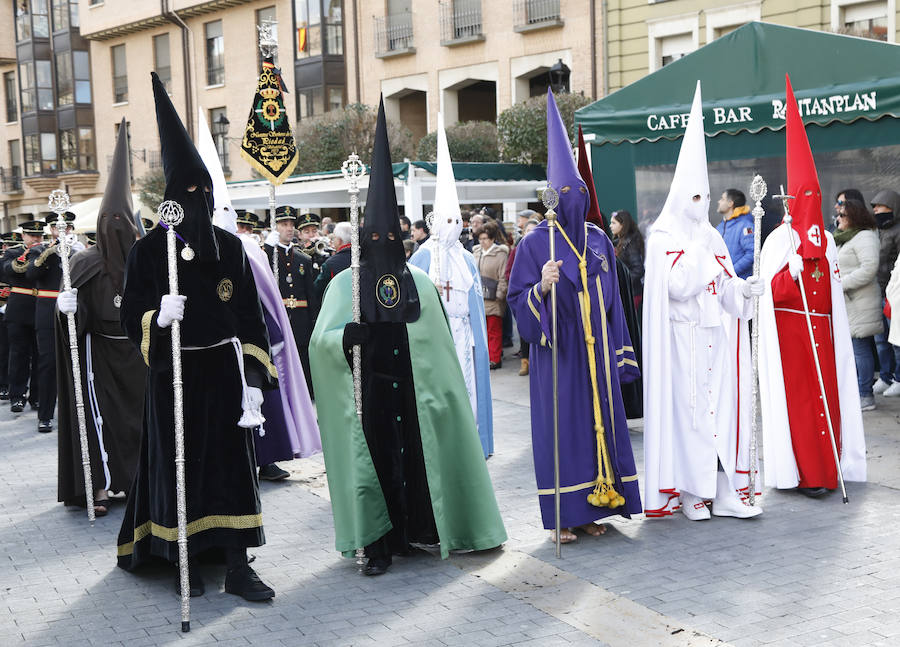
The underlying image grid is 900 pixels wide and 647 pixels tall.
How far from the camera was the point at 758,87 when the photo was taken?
10.6m

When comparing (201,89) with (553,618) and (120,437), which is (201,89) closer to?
(120,437)

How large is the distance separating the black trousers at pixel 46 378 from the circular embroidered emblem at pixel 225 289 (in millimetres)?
6233

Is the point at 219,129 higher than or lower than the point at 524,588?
higher

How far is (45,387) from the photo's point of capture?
10.6 m

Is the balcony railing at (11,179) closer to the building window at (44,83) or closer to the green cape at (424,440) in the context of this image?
the building window at (44,83)

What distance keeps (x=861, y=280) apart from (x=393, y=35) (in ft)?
74.5

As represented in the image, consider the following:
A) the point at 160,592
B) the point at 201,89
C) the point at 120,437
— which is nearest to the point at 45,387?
the point at 120,437

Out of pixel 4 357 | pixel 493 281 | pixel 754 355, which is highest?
pixel 493 281

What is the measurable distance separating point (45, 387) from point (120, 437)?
404 cm

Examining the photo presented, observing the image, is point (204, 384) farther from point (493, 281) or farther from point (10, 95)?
point (10, 95)

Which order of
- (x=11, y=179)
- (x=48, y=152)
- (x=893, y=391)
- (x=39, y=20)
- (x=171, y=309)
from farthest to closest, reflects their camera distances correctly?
(x=11, y=179) → (x=39, y=20) → (x=48, y=152) → (x=893, y=391) → (x=171, y=309)

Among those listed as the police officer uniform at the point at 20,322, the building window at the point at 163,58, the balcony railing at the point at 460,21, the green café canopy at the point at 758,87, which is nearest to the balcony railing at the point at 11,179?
the building window at the point at 163,58

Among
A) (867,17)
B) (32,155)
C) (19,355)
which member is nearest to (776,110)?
(19,355)

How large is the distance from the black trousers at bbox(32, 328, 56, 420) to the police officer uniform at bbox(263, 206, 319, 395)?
2559 mm
